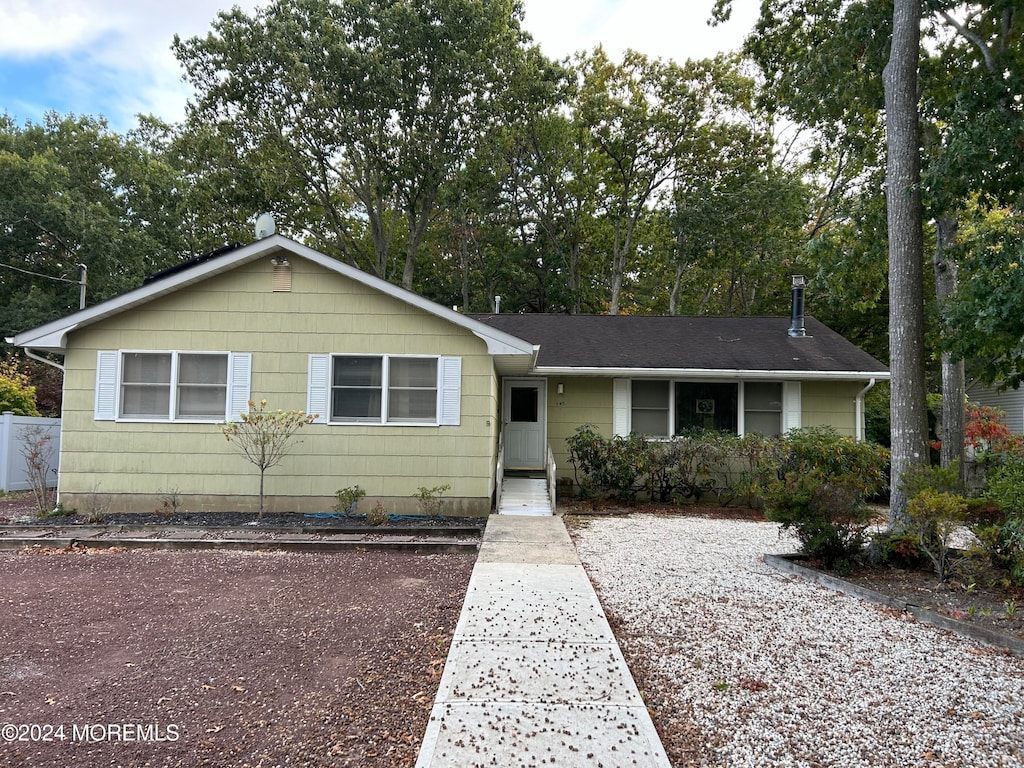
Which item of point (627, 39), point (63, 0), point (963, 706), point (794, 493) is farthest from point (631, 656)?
point (627, 39)

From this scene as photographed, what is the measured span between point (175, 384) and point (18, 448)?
20.3 feet

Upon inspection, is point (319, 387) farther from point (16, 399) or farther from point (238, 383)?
point (16, 399)

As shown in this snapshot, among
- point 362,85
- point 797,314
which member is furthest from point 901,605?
point 362,85

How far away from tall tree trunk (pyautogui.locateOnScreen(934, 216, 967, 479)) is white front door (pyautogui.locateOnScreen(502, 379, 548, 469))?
762cm

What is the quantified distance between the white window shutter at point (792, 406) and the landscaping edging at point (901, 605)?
5876 mm

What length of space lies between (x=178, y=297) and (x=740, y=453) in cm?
986

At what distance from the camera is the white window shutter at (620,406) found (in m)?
12.3

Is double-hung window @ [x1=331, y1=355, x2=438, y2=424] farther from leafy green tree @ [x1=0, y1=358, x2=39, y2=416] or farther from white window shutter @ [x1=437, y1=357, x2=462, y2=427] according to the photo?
leafy green tree @ [x1=0, y1=358, x2=39, y2=416]

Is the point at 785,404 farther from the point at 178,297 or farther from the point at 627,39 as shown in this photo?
the point at 627,39

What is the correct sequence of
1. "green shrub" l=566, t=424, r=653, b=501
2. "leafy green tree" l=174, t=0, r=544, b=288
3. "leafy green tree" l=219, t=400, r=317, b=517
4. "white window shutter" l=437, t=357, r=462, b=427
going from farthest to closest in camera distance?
"leafy green tree" l=174, t=0, r=544, b=288, "green shrub" l=566, t=424, r=653, b=501, "white window shutter" l=437, t=357, r=462, b=427, "leafy green tree" l=219, t=400, r=317, b=517

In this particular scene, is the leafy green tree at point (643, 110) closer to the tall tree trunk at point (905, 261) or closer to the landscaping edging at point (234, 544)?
the tall tree trunk at point (905, 261)

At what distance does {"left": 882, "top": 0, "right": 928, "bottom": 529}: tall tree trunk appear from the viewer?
22.3 ft

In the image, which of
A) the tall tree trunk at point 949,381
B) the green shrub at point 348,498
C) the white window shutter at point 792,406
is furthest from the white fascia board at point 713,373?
the green shrub at point 348,498

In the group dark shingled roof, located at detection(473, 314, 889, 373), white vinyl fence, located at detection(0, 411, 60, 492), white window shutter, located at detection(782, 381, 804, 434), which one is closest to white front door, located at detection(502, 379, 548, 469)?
dark shingled roof, located at detection(473, 314, 889, 373)
